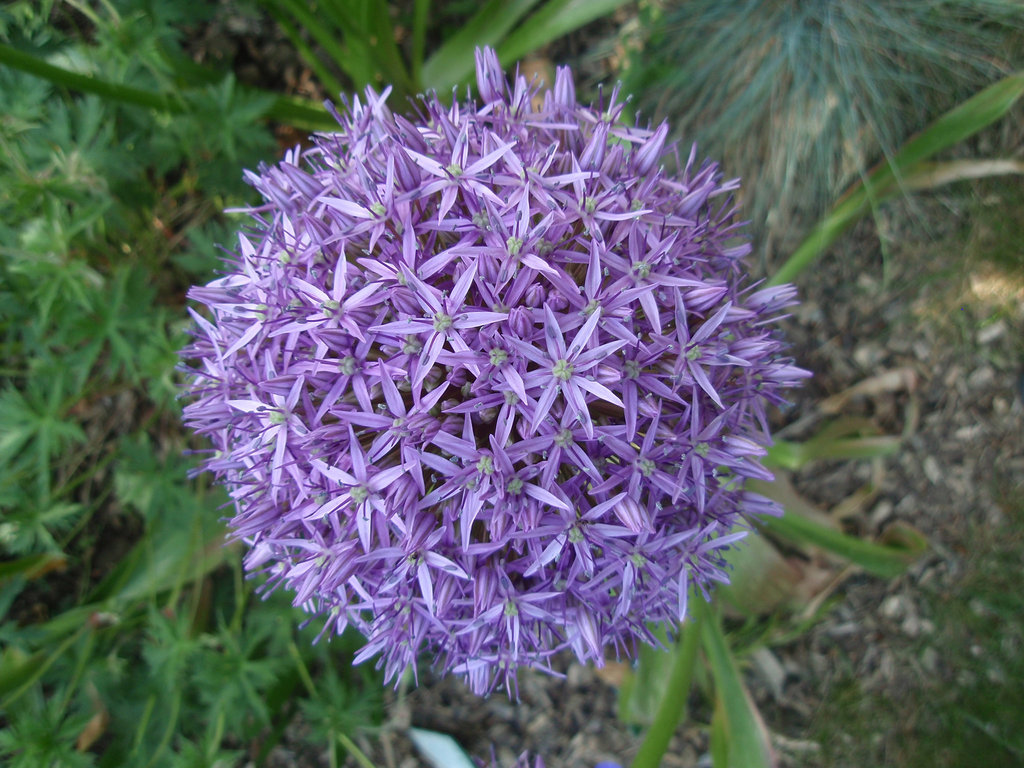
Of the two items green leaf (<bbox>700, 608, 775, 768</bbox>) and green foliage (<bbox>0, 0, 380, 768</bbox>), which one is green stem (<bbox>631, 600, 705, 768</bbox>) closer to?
green leaf (<bbox>700, 608, 775, 768</bbox>)

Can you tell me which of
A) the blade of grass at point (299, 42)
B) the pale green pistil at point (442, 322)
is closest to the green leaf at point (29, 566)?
the pale green pistil at point (442, 322)

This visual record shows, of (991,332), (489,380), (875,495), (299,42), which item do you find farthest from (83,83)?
Answer: (991,332)

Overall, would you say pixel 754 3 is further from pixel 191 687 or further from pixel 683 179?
pixel 191 687

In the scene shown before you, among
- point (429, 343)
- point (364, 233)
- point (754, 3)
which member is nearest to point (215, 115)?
point (364, 233)

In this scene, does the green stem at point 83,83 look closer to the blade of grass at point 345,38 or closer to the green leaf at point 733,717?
the blade of grass at point 345,38

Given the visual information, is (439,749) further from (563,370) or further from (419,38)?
(419,38)

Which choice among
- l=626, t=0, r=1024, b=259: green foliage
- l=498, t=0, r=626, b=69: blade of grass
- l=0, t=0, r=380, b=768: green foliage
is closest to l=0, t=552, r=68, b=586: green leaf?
l=0, t=0, r=380, b=768: green foliage
